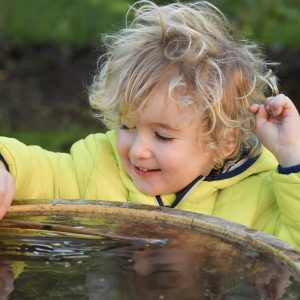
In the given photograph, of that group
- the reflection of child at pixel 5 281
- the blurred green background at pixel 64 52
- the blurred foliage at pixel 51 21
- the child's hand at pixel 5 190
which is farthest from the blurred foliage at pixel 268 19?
the reflection of child at pixel 5 281

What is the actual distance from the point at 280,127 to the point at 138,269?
0.70m

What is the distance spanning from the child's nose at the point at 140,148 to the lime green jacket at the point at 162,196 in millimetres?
122

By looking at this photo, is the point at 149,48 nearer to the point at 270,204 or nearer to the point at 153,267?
the point at 270,204

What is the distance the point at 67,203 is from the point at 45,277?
372 millimetres

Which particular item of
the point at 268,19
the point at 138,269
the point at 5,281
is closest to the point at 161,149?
the point at 138,269

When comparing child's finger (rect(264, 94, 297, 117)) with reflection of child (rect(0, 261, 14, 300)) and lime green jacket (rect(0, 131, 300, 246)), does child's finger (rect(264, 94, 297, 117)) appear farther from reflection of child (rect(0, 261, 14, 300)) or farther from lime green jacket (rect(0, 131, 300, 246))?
reflection of child (rect(0, 261, 14, 300))

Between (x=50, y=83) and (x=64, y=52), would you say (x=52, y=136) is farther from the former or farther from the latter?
(x=64, y=52)

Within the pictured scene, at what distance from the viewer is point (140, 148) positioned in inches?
77.2

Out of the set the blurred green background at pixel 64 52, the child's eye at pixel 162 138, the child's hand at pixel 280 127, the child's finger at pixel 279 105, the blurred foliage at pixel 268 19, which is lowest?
the blurred green background at pixel 64 52

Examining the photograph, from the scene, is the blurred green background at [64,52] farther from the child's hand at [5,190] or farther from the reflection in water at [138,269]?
the reflection in water at [138,269]

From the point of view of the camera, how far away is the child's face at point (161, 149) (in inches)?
77.5

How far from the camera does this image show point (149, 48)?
2.08m

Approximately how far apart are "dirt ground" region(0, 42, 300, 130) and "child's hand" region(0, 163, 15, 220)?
3.01 metres

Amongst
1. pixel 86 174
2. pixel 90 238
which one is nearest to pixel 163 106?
pixel 86 174
